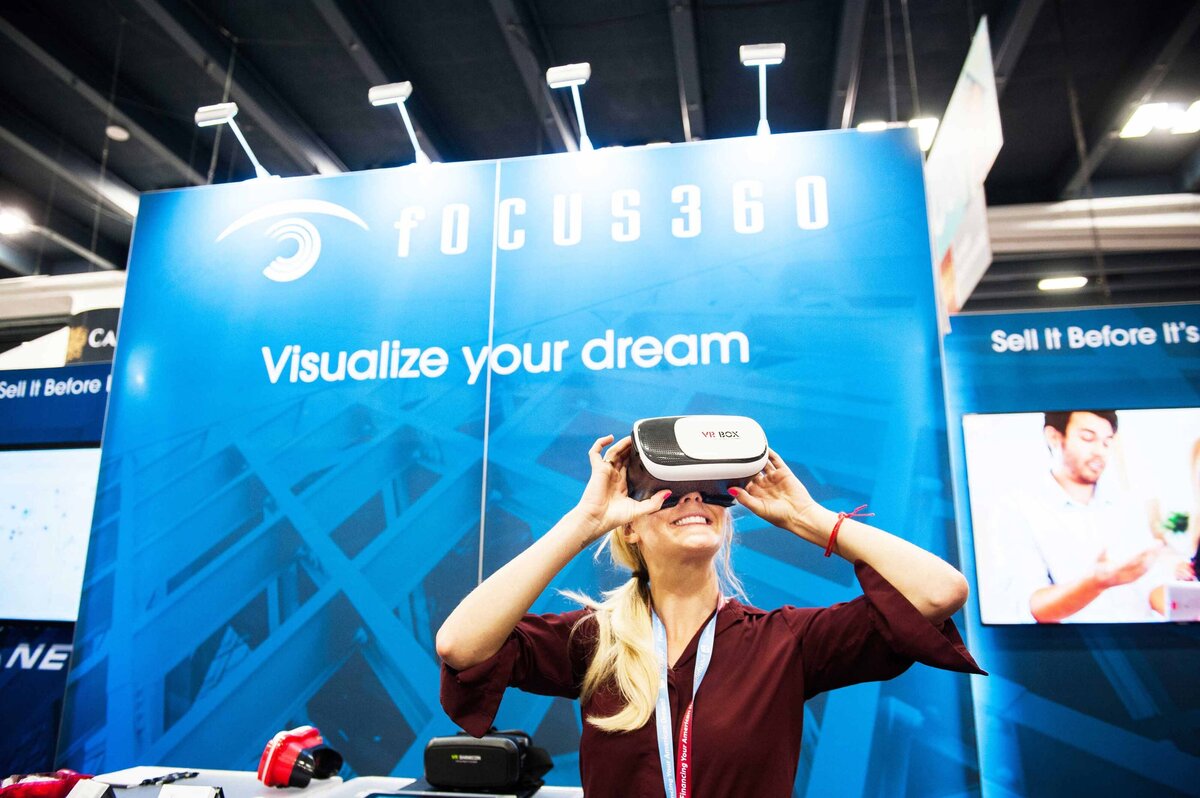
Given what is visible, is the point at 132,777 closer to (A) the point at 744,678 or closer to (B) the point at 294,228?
(A) the point at 744,678

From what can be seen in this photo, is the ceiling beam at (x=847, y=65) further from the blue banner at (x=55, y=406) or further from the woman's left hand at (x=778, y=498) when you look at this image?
the blue banner at (x=55, y=406)

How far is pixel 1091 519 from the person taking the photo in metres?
3.65

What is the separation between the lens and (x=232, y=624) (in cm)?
295

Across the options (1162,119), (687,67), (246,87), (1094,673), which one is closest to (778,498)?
(1094,673)

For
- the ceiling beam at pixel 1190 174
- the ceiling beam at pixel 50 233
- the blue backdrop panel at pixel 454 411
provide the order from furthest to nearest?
the ceiling beam at pixel 50 233 → the ceiling beam at pixel 1190 174 → the blue backdrop panel at pixel 454 411

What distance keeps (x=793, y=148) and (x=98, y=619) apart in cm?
333

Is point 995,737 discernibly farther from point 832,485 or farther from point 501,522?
point 501,522

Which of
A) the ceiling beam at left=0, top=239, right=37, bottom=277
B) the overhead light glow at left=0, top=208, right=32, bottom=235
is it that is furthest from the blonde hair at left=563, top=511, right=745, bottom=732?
the ceiling beam at left=0, top=239, right=37, bottom=277

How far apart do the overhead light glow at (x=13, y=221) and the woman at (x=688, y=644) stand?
6865mm

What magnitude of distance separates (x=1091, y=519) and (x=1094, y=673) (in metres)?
0.70

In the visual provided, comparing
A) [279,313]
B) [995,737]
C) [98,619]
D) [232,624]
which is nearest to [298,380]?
[279,313]

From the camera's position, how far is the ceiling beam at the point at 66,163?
17.2 feet

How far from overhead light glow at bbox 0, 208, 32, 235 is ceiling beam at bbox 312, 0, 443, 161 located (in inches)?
134

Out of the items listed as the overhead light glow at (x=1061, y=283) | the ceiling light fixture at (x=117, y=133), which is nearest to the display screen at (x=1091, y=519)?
the overhead light glow at (x=1061, y=283)
